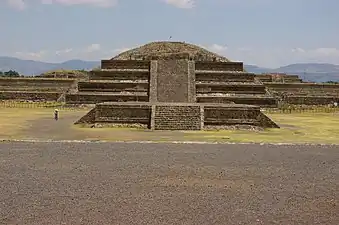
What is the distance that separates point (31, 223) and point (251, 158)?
6952 mm

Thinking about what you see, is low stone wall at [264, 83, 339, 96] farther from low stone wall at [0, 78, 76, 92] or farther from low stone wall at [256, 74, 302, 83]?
low stone wall at [0, 78, 76, 92]

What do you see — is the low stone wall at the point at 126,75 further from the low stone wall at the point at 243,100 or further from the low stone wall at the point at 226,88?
the low stone wall at the point at 243,100

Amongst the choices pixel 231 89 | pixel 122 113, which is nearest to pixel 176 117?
pixel 122 113

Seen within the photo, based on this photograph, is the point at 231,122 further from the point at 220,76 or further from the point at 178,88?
the point at 220,76

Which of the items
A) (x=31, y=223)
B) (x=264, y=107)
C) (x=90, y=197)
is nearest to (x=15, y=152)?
(x=90, y=197)

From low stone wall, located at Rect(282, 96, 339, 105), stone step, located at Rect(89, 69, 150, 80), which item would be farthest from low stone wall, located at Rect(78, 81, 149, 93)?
low stone wall, located at Rect(282, 96, 339, 105)

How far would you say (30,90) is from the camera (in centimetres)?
3891

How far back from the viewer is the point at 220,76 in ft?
108

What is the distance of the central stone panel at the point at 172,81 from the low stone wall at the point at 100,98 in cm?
84

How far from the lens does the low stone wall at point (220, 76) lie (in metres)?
32.9

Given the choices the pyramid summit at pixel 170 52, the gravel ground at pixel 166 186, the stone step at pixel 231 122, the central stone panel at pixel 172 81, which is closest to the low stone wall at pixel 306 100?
the pyramid summit at pixel 170 52

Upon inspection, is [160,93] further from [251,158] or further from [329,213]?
[329,213]

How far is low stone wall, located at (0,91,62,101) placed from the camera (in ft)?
123

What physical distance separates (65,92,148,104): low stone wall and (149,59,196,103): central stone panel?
84 centimetres
